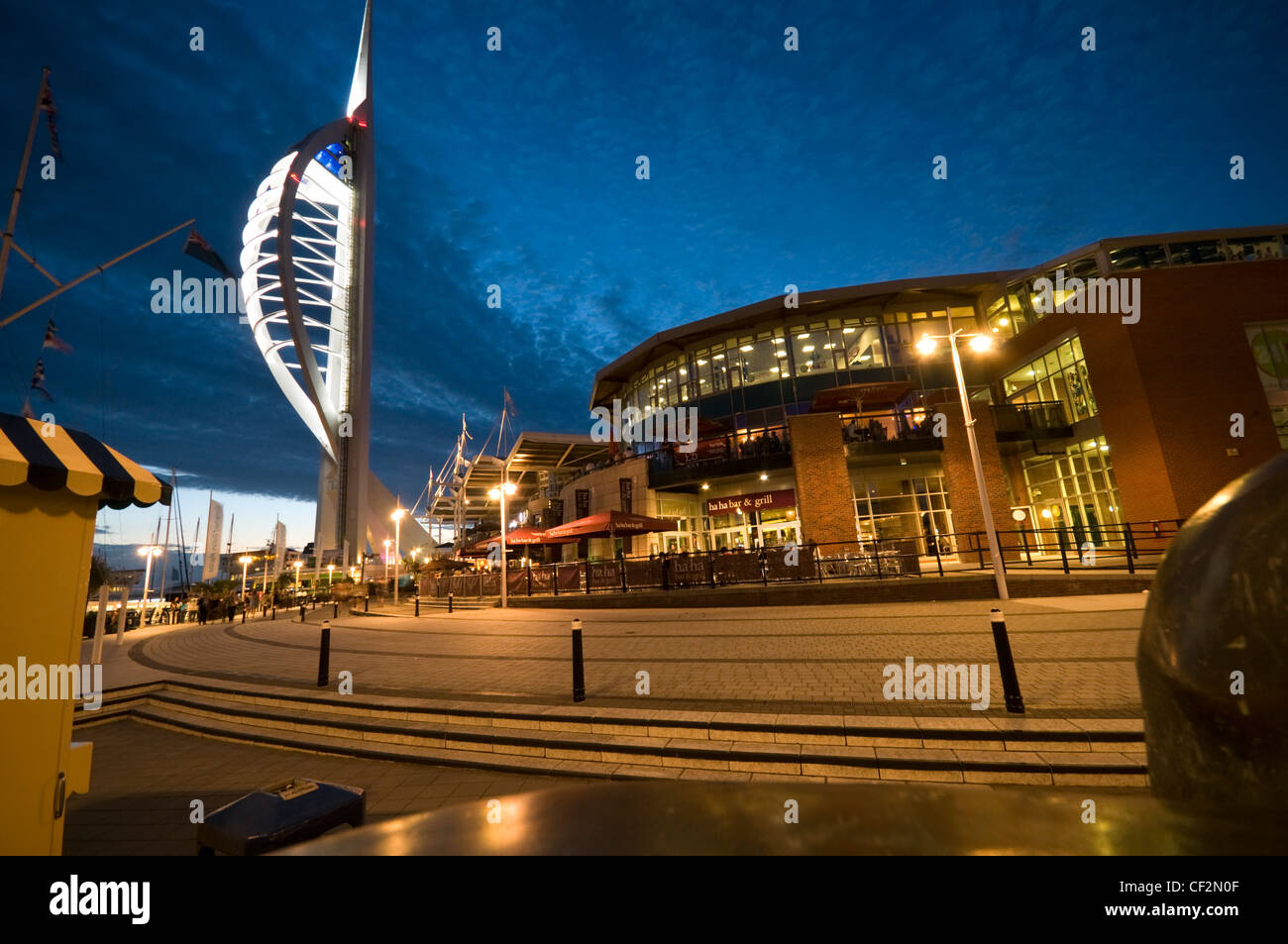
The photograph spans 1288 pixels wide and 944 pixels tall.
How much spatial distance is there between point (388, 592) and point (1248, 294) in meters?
43.5

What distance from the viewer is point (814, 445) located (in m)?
22.5

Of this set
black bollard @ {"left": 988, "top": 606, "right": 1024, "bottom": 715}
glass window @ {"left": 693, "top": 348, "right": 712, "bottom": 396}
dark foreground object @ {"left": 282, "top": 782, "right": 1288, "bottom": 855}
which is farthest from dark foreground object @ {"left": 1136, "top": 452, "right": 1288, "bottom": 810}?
glass window @ {"left": 693, "top": 348, "right": 712, "bottom": 396}

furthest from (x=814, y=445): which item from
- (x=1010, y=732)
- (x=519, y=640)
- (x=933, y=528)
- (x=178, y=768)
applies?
(x=178, y=768)

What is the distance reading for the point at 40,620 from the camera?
3.58 metres

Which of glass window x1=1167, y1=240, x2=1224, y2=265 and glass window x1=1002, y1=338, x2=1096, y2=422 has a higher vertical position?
glass window x1=1167, y1=240, x2=1224, y2=265

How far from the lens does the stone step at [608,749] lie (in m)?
4.82

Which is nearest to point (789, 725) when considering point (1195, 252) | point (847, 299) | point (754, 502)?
point (754, 502)

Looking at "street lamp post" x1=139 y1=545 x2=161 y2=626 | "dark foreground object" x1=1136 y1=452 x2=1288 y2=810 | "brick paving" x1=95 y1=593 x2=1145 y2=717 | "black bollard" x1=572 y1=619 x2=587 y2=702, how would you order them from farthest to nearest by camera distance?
"street lamp post" x1=139 y1=545 x2=161 y2=626 → "black bollard" x1=572 y1=619 x2=587 y2=702 → "brick paving" x1=95 y1=593 x2=1145 y2=717 → "dark foreground object" x1=1136 y1=452 x2=1288 y2=810

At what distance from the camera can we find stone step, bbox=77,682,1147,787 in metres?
4.82

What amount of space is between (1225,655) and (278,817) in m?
3.90

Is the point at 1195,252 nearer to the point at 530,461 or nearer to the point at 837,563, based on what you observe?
the point at 837,563

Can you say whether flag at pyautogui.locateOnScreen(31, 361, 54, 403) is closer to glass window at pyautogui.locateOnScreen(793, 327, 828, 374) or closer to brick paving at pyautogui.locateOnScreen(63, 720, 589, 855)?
brick paving at pyautogui.locateOnScreen(63, 720, 589, 855)

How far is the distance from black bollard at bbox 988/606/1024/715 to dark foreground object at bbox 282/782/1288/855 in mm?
5547
